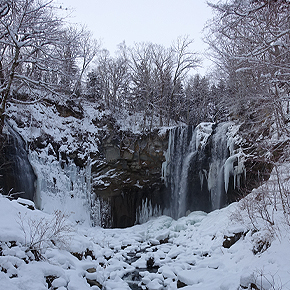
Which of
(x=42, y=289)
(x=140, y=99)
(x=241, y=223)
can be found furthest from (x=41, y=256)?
(x=140, y=99)

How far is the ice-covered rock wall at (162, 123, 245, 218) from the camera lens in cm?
1105

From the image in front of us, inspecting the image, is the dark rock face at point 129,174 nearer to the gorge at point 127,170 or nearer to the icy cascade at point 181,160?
the gorge at point 127,170

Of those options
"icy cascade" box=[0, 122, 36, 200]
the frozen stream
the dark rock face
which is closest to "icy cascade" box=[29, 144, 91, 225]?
"icy cascade" box=[0, 122, 36, 200]

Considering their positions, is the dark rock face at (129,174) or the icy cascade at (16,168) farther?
the dark rock face at (129,174)

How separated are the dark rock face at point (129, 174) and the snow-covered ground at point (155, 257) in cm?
382

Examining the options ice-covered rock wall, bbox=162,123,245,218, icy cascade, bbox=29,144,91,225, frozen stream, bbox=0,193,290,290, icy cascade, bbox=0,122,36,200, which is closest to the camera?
frozen stream, bbox=0,193,290,290

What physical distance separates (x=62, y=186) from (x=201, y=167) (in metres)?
6.62

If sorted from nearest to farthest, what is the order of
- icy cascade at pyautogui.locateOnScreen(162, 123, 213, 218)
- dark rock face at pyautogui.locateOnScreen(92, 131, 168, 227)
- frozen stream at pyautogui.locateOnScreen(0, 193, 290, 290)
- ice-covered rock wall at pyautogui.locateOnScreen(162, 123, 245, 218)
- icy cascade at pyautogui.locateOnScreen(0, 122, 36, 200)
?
frozen stream at pyautogui.locateOnScreen(0, 193, 290, 290), icy cascade at pyautogui.locateOnScreen(0, 122, 36, 200), ice-covered rock wall at pyautogui.locateOnScreen(162, 123, 245, 218), icy cascade at pyautogui.locateOnScreen(162, 123, 213, 218), dark rock face at pyautogui.locateOnScreen(92, 131, 168, 227)

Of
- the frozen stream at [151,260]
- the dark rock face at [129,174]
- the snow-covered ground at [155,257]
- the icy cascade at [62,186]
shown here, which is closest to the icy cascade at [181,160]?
the dark rock face at [129,174]

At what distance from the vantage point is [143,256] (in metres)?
8.27

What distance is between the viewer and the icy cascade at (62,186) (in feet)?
37.9

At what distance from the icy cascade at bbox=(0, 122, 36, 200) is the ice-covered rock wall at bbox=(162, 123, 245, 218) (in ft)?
21.4

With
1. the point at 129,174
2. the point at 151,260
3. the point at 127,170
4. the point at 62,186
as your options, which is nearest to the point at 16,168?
the point at 62,186

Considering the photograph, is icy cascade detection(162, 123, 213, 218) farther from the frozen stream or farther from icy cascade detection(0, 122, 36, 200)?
icy cascade detection(0, 122, 36, 200)
